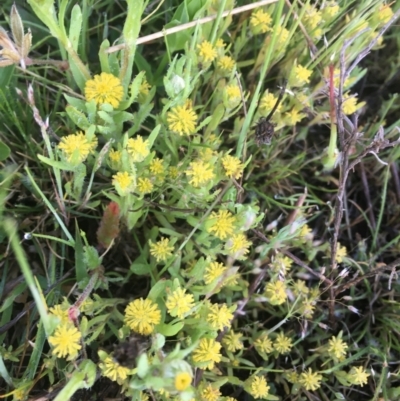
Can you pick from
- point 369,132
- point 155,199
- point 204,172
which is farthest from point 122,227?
point 369,132

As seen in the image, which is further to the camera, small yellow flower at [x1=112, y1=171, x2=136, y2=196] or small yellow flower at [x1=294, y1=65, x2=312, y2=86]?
small yellow flower at [x1=294, y1=65, x2=312, y2=86]

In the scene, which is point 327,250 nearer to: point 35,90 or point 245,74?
point 245,74

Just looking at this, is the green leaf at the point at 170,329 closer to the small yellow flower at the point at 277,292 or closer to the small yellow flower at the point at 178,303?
the small yellow flower at the point at 178,303

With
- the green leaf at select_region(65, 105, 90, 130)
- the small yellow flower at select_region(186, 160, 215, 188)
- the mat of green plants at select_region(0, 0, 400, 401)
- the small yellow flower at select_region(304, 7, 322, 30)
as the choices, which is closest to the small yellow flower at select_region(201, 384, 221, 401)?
the mat of green plants at select_region(0, 0, 400, 401)

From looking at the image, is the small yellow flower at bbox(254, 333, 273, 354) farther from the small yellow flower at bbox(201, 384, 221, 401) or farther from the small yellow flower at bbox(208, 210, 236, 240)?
the small yellow flower at bbox(208, 210, 236, 240)

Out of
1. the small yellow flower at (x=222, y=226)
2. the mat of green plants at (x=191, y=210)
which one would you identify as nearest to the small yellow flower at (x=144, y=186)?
the mat of green plants at (x=191, y=210)

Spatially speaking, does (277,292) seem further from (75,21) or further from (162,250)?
(75,21)

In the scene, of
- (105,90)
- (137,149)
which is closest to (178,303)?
(137,149)
